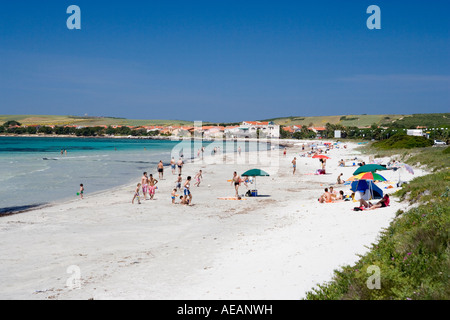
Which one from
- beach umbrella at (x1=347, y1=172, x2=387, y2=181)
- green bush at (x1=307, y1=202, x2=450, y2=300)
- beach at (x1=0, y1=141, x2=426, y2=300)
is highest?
Result: beach umbrella at (x1=347, y1=172, x2=387, y2=181)

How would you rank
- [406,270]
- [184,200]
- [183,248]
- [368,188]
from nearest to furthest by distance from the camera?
1. [406,270]
2. [183,248]
3. [368,188]
4. [184,200]

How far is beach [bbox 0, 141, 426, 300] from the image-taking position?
25.7 ft

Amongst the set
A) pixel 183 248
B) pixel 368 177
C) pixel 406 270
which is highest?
pixel 368 177

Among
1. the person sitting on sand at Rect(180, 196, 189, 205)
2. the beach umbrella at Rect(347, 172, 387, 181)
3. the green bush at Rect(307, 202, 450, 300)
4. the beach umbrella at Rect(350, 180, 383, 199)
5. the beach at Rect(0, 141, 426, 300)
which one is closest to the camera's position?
the green bush at Rect(307, 202, 450, 300)

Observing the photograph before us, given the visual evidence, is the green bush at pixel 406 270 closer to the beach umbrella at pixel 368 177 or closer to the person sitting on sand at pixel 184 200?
the beach umbrella at pixel 368 177

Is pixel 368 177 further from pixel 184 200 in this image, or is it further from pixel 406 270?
pixel 406 270

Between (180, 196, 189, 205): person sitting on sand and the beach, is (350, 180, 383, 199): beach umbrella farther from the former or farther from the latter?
(180, 196, 189, 205): person sitting on sand

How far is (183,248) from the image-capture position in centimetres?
1119

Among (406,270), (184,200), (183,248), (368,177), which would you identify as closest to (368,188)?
(368,177)

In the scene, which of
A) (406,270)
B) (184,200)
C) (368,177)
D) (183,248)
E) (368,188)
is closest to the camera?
(406,270)

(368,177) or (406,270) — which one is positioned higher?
(368,177)

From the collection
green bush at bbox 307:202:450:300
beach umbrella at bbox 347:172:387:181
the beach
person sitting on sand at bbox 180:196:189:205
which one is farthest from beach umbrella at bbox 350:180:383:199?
person sitting on sand at bbox 180:196:189:205

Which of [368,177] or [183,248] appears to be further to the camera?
[368,177]
